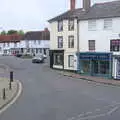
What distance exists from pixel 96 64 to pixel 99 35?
12.2ft

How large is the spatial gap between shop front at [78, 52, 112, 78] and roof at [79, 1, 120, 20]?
187 inches

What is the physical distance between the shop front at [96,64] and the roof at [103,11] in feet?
15.6

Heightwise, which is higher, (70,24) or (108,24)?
(70,24)

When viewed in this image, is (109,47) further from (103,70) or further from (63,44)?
(63,44)

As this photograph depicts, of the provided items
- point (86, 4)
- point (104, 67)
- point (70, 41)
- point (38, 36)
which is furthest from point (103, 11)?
point (38, 36)

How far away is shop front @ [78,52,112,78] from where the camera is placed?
4559cm

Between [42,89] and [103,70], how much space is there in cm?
1540

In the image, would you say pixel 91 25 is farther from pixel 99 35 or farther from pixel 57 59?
pixel 57 59

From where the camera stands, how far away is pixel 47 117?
18.8 meters

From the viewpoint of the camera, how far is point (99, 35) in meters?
47.4

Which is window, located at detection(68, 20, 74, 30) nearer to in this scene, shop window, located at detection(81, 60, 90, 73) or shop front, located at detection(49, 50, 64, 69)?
shop front, located at detection(49, 50, 64, 69)

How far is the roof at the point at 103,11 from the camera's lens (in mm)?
46222

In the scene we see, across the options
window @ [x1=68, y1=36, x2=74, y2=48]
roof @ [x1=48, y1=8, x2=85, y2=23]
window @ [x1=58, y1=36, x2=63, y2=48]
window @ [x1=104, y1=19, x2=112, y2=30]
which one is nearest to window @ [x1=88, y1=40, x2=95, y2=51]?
window @ [x1=104, y1=19, x2=112, y2=30]

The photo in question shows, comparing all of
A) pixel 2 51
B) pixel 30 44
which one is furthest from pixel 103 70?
pixel 2 51
